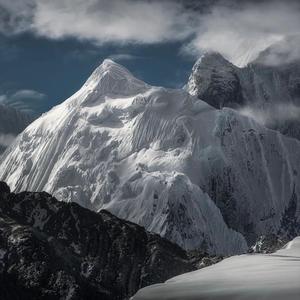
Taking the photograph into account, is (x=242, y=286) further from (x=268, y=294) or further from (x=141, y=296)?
(x=141, y=296)

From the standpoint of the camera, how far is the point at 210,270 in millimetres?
79500

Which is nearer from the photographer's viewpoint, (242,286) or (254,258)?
(242,286)

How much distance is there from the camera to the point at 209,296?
61.4 meters

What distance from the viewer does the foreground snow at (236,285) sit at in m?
60.0

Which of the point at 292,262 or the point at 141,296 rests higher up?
the point at 292,262

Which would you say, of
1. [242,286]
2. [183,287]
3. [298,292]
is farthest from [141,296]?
[298,292]

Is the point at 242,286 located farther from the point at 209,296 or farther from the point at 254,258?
the point at 254,258

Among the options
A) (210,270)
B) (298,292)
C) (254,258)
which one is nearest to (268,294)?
(298,292)

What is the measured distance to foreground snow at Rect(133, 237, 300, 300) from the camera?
60000 mm

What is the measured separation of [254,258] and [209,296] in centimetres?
2656

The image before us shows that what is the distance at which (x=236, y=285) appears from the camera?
208 feet

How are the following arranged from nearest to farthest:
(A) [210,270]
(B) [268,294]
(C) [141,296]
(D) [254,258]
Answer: (B) [268,294]
(C) [141,296]
(A) [210,270]
(D) [254,258]

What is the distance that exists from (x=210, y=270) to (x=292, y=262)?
30.6 ft

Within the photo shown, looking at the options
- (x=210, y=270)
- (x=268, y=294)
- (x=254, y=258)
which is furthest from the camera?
(x=254, y=258)
